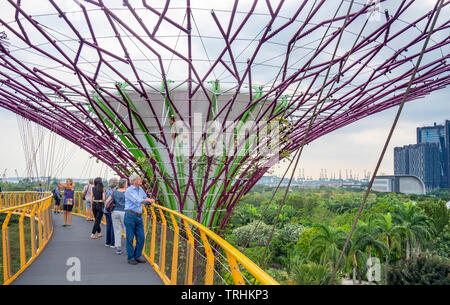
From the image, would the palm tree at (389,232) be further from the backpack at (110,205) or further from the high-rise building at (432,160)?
the high-rise building at (432,160)

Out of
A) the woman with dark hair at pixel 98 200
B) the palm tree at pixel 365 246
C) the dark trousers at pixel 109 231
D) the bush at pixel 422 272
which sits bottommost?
the bush at pixel 422 272

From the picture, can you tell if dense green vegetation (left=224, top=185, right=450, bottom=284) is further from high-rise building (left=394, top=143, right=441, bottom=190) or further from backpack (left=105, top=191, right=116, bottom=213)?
high-rise building (left=394, top=143, right=441, bottom=190)

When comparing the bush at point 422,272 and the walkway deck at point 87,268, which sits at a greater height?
the walkway deck at point 87,268

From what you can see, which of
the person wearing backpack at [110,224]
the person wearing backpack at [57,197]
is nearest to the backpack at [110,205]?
the person wearing backpack at [110,224]

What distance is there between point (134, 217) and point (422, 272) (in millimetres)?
29789

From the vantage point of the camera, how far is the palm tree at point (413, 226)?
3581 centimetres

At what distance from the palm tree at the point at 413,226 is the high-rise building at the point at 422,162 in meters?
97.0

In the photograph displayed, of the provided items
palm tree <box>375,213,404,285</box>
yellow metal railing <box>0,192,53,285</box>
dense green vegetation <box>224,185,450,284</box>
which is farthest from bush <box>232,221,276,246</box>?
yellow metal railing <box>0,192,53,285</box>

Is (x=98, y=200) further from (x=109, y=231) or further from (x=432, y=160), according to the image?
(x=432, y=160)

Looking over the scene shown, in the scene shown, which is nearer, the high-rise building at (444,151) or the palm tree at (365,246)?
the palm tree at (365,246)

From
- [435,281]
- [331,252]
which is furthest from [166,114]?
[435,281]

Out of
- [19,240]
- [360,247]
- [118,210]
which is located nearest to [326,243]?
[360,247]
